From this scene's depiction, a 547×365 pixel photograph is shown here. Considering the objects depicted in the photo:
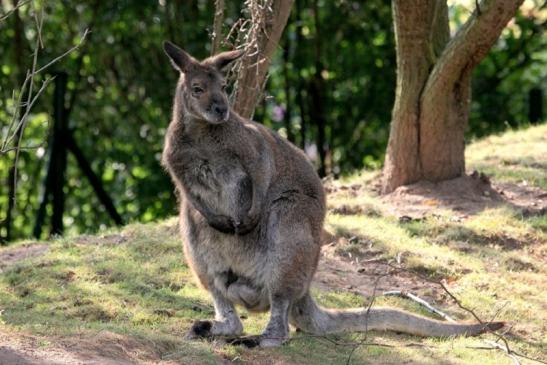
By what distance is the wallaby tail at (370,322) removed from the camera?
7.23 metres

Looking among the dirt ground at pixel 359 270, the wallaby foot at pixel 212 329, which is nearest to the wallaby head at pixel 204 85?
the wallaby foot at pixel 212 329

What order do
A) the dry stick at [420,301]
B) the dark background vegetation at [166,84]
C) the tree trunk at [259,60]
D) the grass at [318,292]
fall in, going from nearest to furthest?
the grass at [318,292]
the dry stick at [420,301]
the tree trunk at [259,60]
the dark background vegetation at [166,84]

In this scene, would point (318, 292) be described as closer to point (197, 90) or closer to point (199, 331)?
point (199, 331)

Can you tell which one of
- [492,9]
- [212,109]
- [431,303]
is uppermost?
[492,9]

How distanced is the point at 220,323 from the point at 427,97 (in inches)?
168

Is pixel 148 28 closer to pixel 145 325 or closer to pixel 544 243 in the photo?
pixel 544 243

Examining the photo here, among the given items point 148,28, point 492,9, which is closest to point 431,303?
point 492,9

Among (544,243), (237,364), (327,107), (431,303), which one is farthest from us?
(327,107)

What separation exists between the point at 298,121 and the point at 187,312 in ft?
30.8

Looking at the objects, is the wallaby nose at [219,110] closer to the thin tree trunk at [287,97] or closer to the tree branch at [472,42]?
the tree branch at [472,42]

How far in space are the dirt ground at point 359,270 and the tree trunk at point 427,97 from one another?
0.72ft

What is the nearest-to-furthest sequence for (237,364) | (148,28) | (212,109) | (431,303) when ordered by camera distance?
(237,364), (212,109), (431,303), (148,28)

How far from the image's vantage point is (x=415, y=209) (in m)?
10.3

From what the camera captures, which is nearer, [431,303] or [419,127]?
[431,303]
